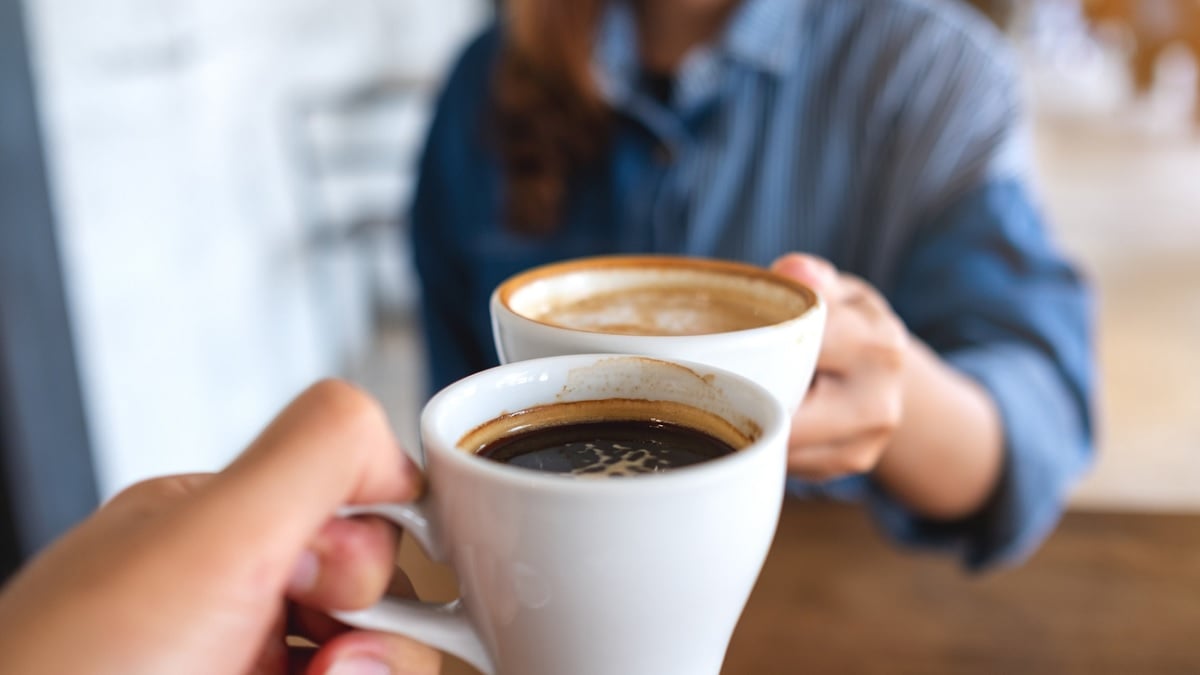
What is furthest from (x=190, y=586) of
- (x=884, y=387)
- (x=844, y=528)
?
(x=844, y=528)

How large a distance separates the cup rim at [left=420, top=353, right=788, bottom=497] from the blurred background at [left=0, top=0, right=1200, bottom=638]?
716 millimetres

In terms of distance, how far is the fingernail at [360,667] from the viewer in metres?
0.41

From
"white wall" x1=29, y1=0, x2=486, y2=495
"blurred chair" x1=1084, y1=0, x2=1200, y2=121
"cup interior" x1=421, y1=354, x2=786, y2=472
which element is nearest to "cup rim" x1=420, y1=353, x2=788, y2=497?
"cup interior" x1=421, y1=354, x2=786, y2=472

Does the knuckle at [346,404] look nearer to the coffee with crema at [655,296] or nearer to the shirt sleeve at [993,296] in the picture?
the coffee with crema at [655,296]

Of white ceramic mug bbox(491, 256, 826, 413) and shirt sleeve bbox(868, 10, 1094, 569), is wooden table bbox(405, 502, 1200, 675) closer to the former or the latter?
shirt sleeve bbox(868, 10, 1094, 569)

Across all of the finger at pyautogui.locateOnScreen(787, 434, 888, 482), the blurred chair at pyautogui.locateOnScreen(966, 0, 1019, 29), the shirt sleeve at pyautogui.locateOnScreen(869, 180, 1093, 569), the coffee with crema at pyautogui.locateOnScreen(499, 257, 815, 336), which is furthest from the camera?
the blurred chair at pyautogui.locateOnScreen(966, 0, 1019, 29)

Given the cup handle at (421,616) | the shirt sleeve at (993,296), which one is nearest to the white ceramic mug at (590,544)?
the cup handle at (421,616)

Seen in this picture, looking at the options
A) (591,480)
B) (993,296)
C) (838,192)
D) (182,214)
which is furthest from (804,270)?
(182,214)

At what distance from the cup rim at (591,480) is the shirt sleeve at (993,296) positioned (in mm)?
645

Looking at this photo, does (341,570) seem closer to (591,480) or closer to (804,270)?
(591,480)

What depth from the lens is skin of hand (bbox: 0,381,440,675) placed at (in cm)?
34

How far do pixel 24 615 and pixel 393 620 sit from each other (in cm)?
13

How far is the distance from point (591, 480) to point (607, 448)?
10 cm

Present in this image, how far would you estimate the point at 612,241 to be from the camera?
1.27m
